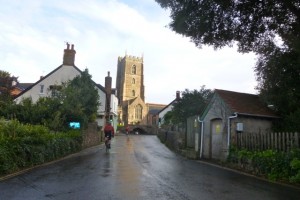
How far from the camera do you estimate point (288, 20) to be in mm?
14875

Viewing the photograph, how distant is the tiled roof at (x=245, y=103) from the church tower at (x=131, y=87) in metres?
82.1

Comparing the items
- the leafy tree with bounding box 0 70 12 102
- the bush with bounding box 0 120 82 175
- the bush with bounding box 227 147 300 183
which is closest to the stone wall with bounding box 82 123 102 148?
the bush with bounding box 0 120 82 175

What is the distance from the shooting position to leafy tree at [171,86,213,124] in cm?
3291

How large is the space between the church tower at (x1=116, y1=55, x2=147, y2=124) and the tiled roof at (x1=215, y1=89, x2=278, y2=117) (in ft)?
269

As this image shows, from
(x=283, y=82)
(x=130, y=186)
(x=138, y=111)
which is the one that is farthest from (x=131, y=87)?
(x=130, y=186)

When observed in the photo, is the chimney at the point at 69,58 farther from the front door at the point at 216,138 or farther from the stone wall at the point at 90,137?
the front door at the point at 216,138

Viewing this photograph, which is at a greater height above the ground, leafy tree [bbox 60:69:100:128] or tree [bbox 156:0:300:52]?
tree [bbox 156:0:300:52]

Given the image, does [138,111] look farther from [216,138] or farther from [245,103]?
[245,103]

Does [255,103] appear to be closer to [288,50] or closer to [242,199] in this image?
[288,50]

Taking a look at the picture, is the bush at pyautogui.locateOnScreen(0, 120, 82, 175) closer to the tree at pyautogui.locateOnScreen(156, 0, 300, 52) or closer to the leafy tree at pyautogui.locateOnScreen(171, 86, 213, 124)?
the tree at pyautogui.locateOnScreen(156, 0, 300, 52)

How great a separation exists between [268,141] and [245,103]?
4.76 metres

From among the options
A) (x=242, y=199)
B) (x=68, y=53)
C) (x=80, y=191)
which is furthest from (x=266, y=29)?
(x=68, y=53)

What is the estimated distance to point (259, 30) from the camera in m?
15.5

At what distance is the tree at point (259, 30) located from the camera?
14.4 metres
